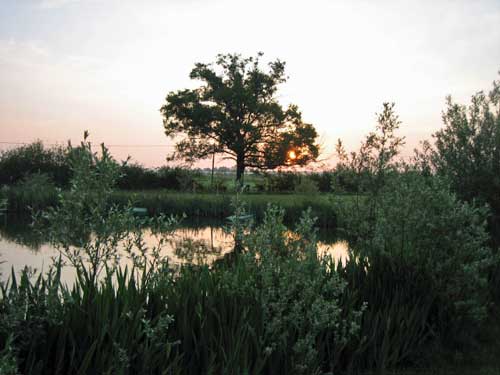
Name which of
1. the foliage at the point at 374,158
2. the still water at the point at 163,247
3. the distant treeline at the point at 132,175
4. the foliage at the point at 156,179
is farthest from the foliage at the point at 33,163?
the foliage at the point at 374,158

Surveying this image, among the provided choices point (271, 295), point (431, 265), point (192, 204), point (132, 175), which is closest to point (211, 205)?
point (192, 204)

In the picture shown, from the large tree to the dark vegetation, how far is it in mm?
33760

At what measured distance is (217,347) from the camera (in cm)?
406

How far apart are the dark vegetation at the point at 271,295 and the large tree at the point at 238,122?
111ft

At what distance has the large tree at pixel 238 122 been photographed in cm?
4122

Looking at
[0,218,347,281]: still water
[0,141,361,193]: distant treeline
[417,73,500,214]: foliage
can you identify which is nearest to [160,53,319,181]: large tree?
[0,141,361,193]: distant treeline

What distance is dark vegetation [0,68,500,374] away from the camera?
3.62 metres

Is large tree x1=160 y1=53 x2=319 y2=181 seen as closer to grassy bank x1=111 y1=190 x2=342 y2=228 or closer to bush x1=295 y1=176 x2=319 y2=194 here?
bush x1=295 y1=176 x2=319 y2=194

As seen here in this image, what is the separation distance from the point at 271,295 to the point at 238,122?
124ft

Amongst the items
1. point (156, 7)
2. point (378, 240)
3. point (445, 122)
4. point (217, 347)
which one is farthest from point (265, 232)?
point (156, 7)

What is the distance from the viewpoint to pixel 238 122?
41.5 m

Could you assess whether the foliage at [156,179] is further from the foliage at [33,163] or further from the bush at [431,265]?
the bush at [431,265]

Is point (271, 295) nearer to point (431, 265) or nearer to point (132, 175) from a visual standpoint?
point (431, 265)

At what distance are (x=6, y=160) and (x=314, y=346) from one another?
1332 inches
